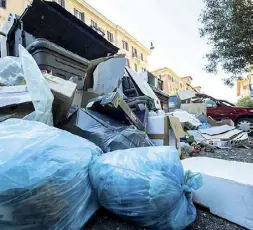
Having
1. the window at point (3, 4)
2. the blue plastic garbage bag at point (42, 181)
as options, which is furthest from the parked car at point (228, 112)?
the window at point (3, 4)

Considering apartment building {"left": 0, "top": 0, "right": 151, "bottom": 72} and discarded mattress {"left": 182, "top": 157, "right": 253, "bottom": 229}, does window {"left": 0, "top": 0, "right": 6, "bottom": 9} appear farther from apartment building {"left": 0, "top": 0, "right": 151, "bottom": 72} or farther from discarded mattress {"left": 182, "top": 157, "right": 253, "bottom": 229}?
discarded mattress {"left": 182, "top": 157, "right": 253, "bottom": 229}

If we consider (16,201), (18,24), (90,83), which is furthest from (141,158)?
(18,24)

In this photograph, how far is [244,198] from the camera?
2.83ft

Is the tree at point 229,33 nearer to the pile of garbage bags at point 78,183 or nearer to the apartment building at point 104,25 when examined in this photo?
the apartment building at point 104,25

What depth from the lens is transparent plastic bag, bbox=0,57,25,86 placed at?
1637mm

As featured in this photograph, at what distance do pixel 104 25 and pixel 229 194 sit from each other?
14145 mm

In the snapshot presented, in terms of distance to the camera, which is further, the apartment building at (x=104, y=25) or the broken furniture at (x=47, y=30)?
the apartment building at (x=104, y=25)

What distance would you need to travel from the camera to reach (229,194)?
0.91 metres

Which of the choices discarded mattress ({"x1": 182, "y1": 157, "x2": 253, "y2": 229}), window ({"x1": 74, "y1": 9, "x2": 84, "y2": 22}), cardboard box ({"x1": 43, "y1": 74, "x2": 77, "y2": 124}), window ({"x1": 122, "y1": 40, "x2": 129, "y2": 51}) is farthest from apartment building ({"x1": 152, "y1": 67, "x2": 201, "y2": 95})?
discarded mattress ({"x1": 182, "y1": 157, "x2": 253, "y2": 229})

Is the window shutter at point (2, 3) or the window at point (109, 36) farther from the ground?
the window at point (109, 36)

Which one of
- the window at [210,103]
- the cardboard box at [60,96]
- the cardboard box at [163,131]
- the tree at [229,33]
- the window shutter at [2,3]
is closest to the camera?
the cardboard box at [60,96]

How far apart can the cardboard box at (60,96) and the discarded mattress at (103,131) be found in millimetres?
72

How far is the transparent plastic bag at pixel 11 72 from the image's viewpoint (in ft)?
5.37

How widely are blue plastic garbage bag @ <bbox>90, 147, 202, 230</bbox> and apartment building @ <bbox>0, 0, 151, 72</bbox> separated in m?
6.51
